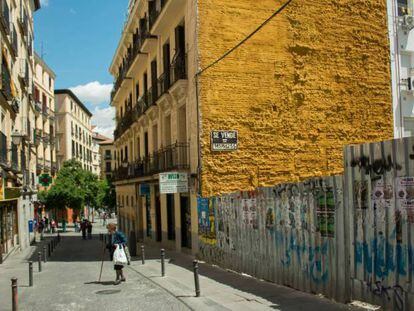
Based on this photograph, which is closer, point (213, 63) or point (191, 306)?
point (191, 306)

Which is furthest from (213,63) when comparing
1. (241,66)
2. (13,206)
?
(13,206)

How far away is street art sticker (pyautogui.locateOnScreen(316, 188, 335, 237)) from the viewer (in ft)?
28.1

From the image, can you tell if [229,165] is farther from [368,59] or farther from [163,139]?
[368,59]

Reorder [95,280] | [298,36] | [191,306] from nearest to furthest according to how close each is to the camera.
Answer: [191,306]
[95,280]
[298,36]

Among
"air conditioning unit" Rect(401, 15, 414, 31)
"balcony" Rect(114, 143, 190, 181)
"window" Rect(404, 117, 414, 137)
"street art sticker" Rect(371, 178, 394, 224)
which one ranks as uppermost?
"air conditioning unit" Rect(401, 15, 414, 31)

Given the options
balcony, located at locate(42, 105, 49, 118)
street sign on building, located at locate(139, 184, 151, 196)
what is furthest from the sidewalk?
balcony, located at locate(42, 105, 49, 118)

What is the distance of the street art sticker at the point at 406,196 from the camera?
6832mm

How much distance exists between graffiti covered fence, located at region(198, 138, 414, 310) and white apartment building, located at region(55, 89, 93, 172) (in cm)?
5346

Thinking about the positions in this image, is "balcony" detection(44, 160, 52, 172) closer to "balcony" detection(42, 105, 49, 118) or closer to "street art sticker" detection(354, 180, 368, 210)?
"balcony" detection(42, 105, 49, 118)

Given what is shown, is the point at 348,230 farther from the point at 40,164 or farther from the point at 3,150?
the point at 40,164

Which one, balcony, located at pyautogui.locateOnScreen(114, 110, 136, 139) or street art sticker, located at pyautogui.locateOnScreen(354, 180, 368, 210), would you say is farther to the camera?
balcony, located at pyautogui.locateOnScreen(114, 110, 136, 139)

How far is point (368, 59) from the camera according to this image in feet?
65.1

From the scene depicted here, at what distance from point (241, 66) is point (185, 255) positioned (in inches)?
283

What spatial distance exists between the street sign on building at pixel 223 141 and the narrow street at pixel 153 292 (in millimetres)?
3990
